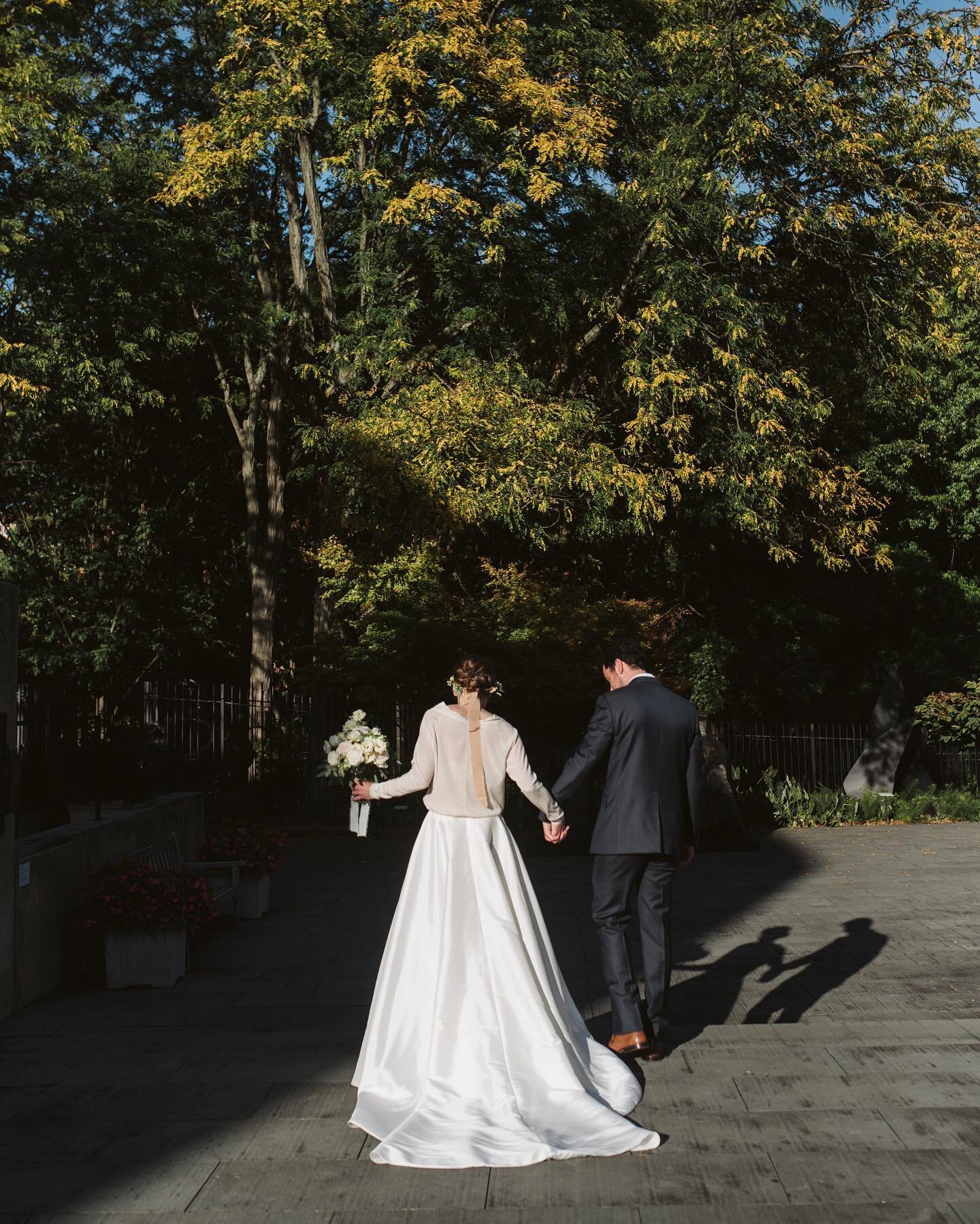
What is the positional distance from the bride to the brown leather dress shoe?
26 centimetres

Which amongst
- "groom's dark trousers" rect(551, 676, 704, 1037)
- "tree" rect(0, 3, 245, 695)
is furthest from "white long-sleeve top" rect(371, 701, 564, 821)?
"tree" rect(0, 3, 245, 695)

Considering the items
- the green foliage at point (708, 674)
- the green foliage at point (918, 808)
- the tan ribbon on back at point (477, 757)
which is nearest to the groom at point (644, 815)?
the tan ribbon on back at point (477, 757)

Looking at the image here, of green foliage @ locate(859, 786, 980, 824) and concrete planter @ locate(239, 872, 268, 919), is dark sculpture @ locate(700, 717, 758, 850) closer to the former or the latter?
green foliage @ locate(859, 786, 980, 824)

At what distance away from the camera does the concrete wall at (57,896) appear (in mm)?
7926

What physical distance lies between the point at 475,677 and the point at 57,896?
381cm

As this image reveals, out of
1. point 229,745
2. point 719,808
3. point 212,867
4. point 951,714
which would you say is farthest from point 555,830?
point 951,714

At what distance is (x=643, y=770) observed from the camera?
6.42 meters

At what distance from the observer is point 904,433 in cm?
2819

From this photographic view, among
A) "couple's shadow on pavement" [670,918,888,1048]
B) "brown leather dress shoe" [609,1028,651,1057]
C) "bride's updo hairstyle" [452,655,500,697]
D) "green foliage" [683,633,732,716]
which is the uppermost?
"green foliage" [683,633,732,716]

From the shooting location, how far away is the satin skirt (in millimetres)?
5031

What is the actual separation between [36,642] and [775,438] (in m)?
13.4

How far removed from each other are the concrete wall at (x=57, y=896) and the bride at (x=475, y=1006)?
2740mm

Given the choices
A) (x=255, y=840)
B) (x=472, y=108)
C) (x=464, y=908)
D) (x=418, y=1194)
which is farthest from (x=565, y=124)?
(x=418, y=1194)

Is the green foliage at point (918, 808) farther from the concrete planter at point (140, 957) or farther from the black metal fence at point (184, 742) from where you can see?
the concrete planter at point (140, 957)
